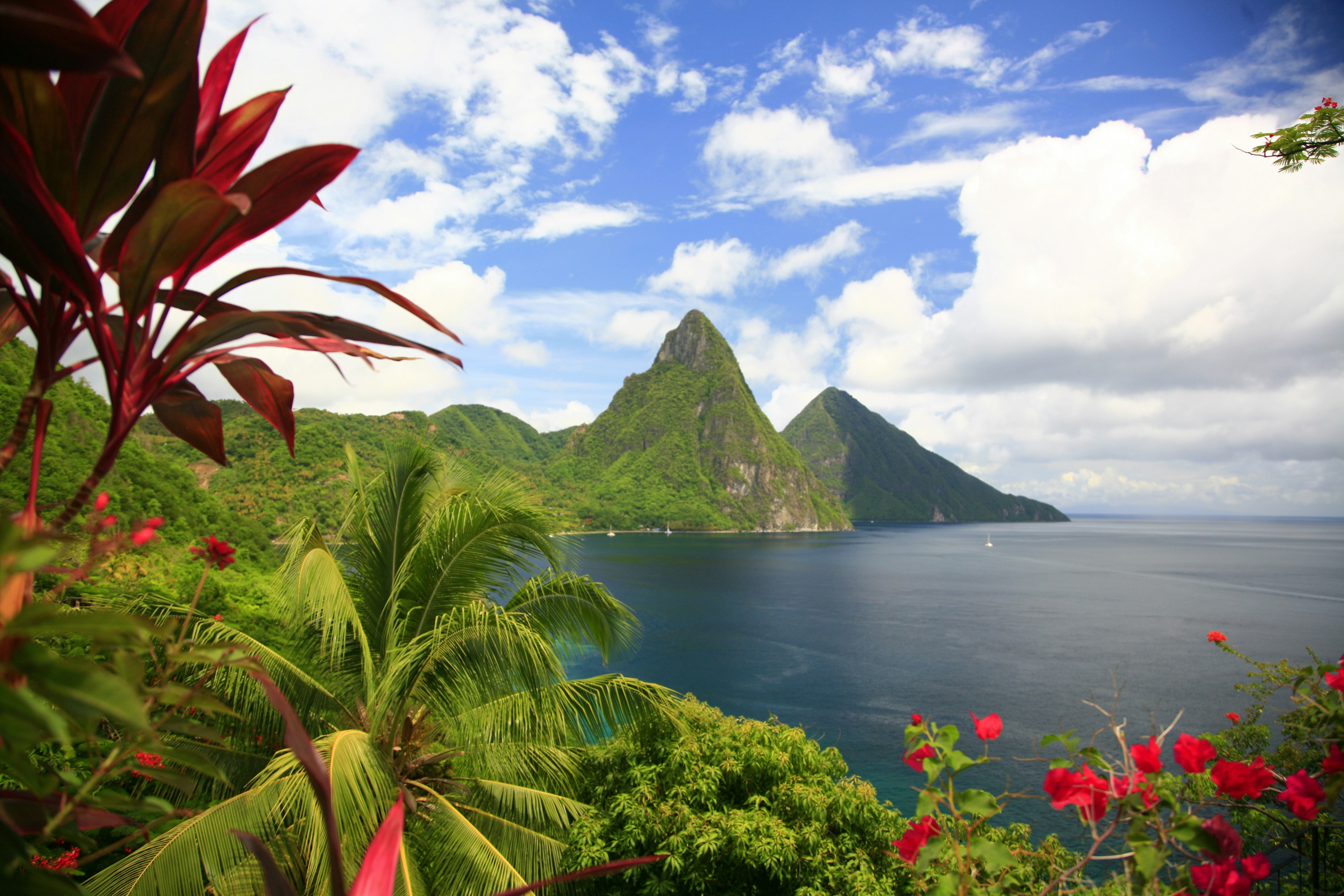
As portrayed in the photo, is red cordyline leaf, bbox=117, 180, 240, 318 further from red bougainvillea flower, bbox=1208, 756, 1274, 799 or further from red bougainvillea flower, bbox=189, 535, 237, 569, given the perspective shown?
red bougainvillea flower, bbox=1208, 756, 1274, 799

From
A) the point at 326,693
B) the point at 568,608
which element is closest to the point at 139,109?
the point at 326,693

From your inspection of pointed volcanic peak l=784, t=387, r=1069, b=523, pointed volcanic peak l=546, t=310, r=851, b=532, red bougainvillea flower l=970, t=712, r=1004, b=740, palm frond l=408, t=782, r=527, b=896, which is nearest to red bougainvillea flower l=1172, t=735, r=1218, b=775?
red bougainvillea flower l=970, t=712, r=1004, b=740

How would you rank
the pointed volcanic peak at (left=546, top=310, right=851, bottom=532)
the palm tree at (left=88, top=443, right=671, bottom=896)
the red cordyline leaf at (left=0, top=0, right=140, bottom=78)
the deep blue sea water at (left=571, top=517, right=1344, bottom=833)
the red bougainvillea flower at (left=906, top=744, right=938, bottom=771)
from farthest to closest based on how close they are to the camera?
the pointed volcanic peak at (left=546, top=310, right=851, bottom=532), the deep blue sea water at (left=571, top=517, right=1344, bottom=833), the palm tree at (left=88, top=443, right=671, bottom=896), the red bougainvillea flower at (left=906, top=744, right=938, bottom=771), the red cordyline leaf at (left=0, top=0, right=140, bottom=78)

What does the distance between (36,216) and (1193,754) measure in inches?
79.7

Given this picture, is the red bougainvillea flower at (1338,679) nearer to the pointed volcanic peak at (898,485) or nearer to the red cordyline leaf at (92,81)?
the red cordyline leaf at (92,81)

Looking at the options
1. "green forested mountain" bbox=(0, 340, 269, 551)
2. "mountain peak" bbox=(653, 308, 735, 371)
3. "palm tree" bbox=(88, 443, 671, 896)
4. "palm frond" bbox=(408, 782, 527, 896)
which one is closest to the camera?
"palm tree" bbox=(88, 443, 671, 896)

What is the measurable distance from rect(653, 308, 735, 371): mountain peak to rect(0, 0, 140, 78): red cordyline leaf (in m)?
137

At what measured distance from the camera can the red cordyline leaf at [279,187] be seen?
3.14 feet

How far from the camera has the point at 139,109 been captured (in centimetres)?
88

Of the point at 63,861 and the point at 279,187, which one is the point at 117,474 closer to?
the point at 63,861

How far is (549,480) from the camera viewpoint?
109 meters

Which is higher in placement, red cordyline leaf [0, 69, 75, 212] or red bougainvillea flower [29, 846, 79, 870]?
red cordyline leaf [0, 69, 75, 212]

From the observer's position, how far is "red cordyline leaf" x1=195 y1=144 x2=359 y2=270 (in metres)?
0.96

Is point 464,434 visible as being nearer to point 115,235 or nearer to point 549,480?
point 549,480
